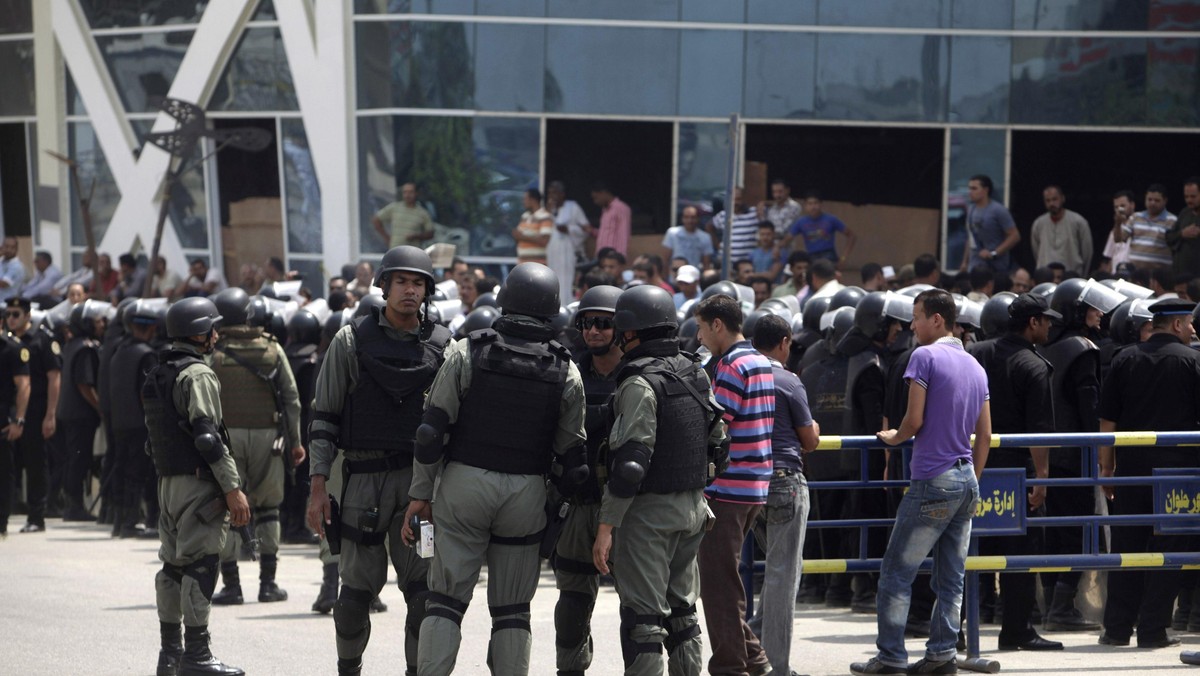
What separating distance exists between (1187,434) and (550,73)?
13.9m

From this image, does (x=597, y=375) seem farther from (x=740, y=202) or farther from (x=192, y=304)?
(x=740, y=202)

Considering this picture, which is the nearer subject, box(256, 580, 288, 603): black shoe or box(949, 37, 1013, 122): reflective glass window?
box(256, 580, 288, 603): black shoe

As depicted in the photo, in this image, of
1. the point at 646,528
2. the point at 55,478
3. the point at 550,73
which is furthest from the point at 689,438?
the point at 550,73

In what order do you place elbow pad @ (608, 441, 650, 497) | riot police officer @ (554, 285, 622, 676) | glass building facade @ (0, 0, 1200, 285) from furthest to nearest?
glass building facade @ (0, 0, 1200, 285)
riot police officer @ (554, 285, 622, 676)
elbow pad @ (608, 441, 650, 497)

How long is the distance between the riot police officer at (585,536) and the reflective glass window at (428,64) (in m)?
14.2

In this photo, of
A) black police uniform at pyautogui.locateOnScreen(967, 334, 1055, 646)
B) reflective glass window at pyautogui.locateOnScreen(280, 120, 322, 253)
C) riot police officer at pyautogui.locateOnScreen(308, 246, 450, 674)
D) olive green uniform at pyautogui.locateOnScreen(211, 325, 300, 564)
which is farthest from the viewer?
reflective glass window at pyautogui.locateOnScreen(280, 120, 322, 253)

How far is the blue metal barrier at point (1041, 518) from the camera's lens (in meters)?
8.55

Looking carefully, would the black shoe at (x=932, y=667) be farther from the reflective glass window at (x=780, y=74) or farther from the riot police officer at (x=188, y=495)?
the reflective glass window at (x=780, y=74)

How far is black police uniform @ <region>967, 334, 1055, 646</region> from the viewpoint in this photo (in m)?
9.07

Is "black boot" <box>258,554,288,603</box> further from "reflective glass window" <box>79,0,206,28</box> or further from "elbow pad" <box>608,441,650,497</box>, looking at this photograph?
"reflective glass window" <box>79,0,206,28</box>

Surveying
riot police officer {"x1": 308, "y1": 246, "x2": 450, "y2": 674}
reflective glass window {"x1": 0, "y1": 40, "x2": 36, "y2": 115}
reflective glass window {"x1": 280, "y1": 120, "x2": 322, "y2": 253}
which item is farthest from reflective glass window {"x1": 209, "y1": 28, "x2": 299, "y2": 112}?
riot police officer {"x1": 308, "y1": 246, "x2": 450, "y2": 674}

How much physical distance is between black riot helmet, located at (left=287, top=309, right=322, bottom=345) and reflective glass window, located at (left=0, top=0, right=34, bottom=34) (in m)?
15.1

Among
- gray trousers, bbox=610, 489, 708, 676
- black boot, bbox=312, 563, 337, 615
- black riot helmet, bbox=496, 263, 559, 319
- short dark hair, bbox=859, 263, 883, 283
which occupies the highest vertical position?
black riot helmet, bbox=496, 263, 559, 319

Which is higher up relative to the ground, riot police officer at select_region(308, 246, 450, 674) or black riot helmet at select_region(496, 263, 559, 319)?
black riot helmet at select_region(496, 263, 559, 319)
